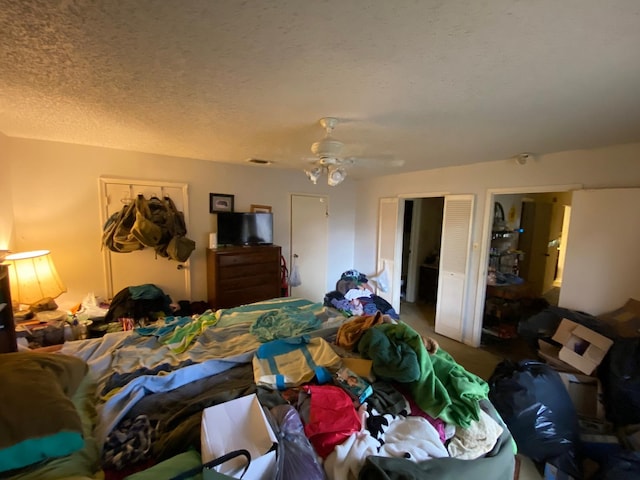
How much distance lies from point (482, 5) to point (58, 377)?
78.7 inches

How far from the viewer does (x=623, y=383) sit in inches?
70.6

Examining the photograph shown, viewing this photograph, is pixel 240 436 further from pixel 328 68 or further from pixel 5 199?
pixel 5 199

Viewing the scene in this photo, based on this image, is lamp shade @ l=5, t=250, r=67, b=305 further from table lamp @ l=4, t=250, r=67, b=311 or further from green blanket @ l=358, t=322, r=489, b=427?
green blanket @ l=358, t=322, r=489, b=427

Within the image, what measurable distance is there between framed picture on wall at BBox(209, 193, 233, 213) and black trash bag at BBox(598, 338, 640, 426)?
3921mm

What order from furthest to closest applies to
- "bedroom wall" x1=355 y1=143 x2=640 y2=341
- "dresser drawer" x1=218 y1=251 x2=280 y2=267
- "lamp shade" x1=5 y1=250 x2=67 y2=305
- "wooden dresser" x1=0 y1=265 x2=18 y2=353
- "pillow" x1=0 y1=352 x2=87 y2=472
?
"dresser drawer" x1=218 y1=251 x2=280 y2=267 < "bedroom wall" x1=355 y1=143 x2=640 y2=341 < "lamp shade" x1=5 y1=250 x2=67 y2=305 < "wooden dresser" x1=0 y1=265 x2=18 y2=353 < "pillow" x1=0 y1=352 x2=87 y2=472

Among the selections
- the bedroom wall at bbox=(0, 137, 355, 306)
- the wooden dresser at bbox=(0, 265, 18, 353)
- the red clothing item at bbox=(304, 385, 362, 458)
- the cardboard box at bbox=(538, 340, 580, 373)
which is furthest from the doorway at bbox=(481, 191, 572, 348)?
the wooden dresser at bbox=(0, 265, 18, 353)

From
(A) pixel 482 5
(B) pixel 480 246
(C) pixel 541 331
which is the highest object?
(A) pixel 482 5

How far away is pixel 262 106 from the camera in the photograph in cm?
162

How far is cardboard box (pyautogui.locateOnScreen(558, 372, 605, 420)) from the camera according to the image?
208 cm

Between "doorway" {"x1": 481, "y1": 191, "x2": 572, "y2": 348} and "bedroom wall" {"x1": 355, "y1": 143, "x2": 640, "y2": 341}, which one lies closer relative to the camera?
"bedroom wall" {"x1": 355, "y1": 143, "x2": 640, "y2": 341}

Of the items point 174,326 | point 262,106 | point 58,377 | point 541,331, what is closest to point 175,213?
point 174,326

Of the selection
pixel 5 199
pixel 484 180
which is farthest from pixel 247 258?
pixel 484 180

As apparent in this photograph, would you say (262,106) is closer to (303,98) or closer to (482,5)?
(303,98)

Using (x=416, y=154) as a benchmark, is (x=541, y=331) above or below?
below
